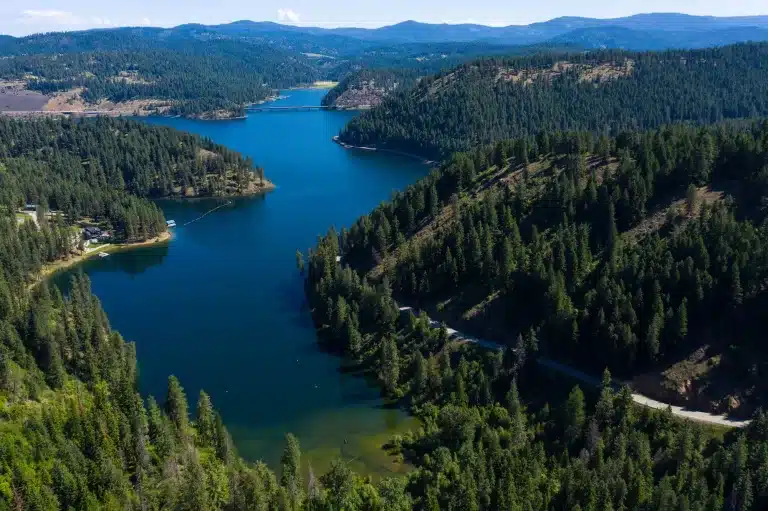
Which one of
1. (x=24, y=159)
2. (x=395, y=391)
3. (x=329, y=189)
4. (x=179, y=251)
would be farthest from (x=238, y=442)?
(x=24, y=159)

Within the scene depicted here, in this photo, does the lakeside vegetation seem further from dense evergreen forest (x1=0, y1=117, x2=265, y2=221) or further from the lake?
dense evergreen forest (x1=0, y1=117, x2=265, y2=221)

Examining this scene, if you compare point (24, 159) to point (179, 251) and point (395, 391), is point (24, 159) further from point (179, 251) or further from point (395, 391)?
point (395, 391)

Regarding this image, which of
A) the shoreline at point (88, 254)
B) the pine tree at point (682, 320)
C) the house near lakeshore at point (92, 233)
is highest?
the pine tree at point (682, 320)

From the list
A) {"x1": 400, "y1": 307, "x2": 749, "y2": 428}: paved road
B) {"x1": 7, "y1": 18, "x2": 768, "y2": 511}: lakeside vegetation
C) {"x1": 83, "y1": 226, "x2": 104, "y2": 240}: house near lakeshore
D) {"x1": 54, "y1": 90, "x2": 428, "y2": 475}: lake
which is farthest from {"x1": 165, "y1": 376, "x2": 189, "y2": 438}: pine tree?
{"x1": 83, "y1": 226, "x2": 104, "y2": 240}: house near lakeshore

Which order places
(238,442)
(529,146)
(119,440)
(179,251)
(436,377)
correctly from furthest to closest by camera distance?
(179,251) < (529,146) < (436,377) < (238,442) < (119,440)

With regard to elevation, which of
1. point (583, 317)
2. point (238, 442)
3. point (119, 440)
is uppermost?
point (583, 317)

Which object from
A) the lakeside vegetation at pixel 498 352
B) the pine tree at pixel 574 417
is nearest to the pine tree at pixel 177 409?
the lakeside vegetation at pixel 498 352

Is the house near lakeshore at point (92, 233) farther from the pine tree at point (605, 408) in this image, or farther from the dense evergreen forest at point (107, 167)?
the pine tree at point (605, 408)
